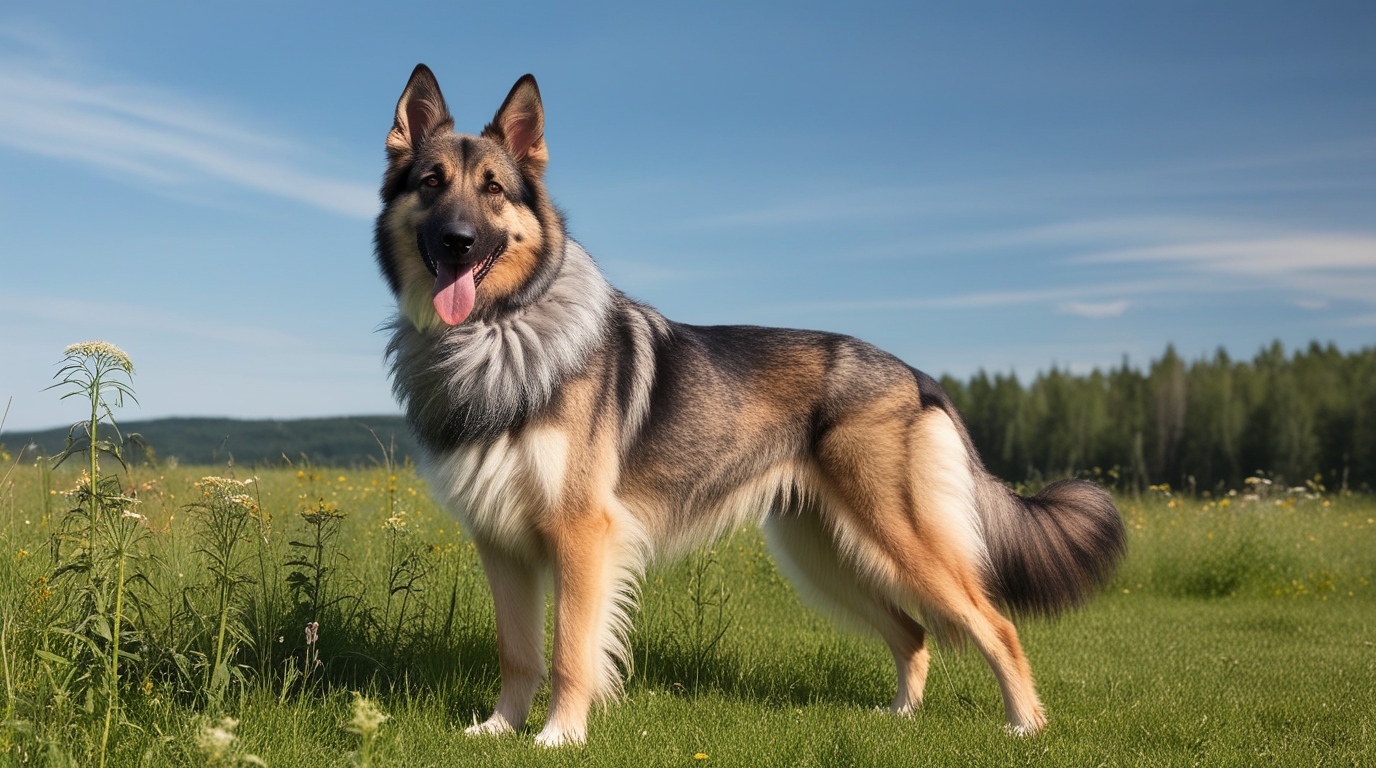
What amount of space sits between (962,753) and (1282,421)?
2255 inches

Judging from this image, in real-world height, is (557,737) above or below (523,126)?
below

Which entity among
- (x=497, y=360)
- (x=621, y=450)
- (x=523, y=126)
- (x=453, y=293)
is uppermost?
(x=523, y=126)

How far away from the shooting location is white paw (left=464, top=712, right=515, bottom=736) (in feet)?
15.1

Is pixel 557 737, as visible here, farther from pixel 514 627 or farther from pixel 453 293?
pixel 453 293

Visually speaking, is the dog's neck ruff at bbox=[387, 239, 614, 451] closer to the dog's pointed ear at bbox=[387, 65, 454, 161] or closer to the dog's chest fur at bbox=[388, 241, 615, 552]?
the dog's chest fur at bbox=[388, 241, 615, 552]

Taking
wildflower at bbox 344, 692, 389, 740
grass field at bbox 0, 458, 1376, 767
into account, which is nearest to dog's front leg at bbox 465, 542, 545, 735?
grass field at bbox 0, 458, 1376, 767

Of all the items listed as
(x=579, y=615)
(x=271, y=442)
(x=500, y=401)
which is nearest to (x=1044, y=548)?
(x=579, y=615)

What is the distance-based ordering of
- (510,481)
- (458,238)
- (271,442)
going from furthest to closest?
(271,442) → (510,481) → (458,238)

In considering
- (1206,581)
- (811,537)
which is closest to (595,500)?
(811,537)

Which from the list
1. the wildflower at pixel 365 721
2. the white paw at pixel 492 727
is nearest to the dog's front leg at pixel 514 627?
the white paw at pixel 492 727

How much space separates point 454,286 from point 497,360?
40cm

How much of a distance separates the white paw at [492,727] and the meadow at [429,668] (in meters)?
0.09

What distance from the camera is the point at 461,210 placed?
4.31 m

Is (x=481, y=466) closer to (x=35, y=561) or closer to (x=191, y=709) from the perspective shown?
(x=191, y=709)
